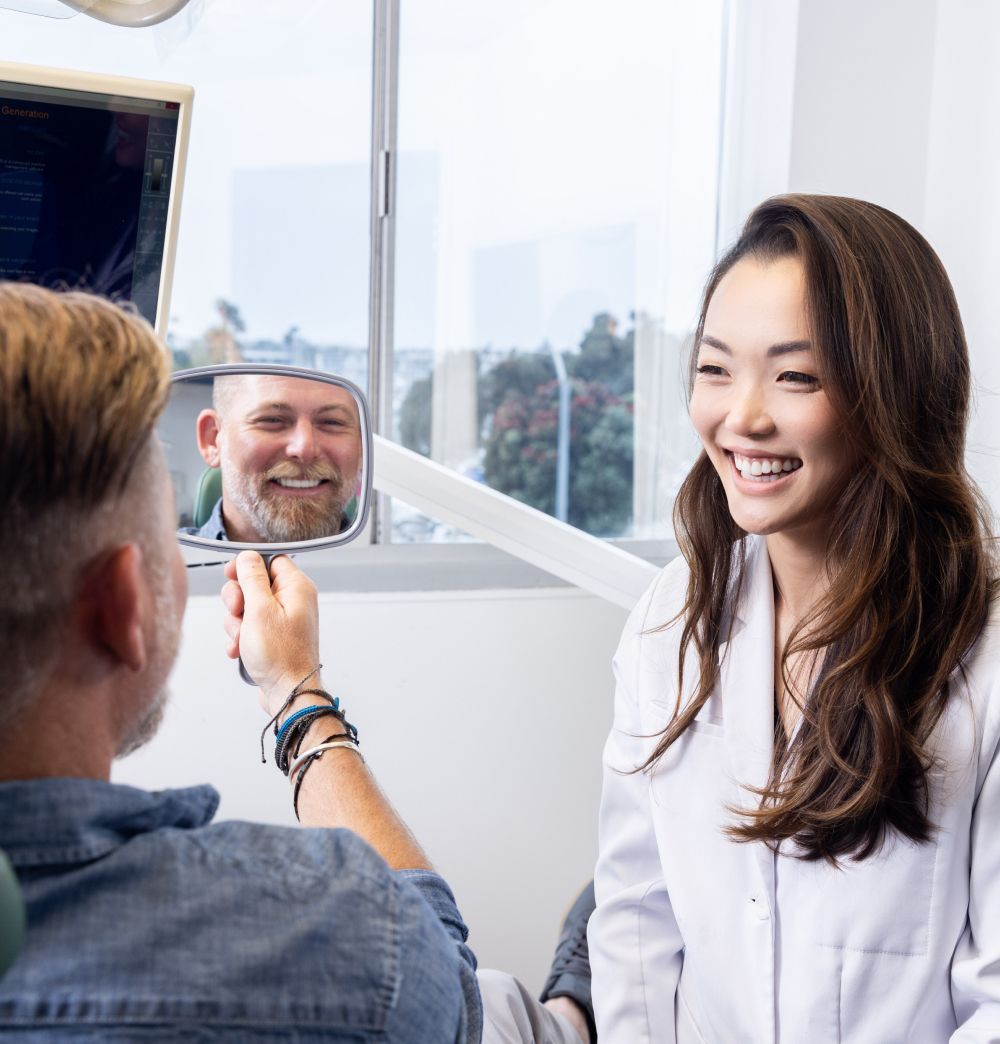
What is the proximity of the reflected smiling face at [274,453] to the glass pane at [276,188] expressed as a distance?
40.6 inches

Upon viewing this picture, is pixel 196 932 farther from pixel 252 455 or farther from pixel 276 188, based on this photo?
pixel 276 188

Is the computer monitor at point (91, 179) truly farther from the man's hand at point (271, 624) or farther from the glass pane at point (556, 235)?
the glass pane at point (556, 235)

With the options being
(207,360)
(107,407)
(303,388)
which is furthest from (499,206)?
(107,407)

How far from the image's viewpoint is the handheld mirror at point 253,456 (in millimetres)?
958

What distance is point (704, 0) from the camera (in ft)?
6.86

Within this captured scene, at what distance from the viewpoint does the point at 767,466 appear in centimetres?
110

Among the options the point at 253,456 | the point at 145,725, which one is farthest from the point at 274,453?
the point at 145,725

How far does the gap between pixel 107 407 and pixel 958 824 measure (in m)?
0.85

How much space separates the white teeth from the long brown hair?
2.4 inches

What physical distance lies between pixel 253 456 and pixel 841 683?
0.60 m

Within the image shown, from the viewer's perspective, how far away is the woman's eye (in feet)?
Answer: 3.44

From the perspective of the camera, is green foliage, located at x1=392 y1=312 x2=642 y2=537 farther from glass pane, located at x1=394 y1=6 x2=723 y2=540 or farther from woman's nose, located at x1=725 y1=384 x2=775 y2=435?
woman's nose, located at x1=725 y1=384 x2=775 y2=435

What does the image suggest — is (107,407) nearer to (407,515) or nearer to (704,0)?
(407,515)

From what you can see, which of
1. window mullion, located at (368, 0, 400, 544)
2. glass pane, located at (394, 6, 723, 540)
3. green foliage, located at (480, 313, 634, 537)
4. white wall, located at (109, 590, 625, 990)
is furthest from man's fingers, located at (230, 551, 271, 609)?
green foliage, located at (480, 313, 634, 537)
